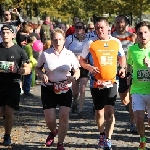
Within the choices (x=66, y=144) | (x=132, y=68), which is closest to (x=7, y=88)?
(x=66, y=144)

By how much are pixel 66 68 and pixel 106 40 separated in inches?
30.0

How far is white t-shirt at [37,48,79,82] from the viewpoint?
23.7 ft

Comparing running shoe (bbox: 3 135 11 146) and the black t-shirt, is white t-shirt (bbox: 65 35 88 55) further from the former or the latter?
running shoe (bbox: 3 135 11 146)

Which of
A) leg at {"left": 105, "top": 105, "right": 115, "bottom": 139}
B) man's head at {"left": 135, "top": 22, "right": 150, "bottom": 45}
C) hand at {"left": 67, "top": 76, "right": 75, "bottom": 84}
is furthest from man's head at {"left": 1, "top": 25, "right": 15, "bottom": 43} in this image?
man's head at {"left": 135, "top": 22, "right": 150, "bottom": 45}

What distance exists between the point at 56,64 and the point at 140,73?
1.26 metres

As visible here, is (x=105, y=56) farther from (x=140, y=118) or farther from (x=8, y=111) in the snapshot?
(x=8, y=111)

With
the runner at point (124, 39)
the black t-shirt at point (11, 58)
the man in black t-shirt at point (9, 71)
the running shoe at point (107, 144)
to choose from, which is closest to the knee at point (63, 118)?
the running shoe at point (107, 144)

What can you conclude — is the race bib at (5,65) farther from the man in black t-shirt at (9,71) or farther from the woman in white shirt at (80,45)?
the woman in white shirt at (80,45)

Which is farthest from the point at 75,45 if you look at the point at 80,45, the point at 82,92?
the point at 82,92

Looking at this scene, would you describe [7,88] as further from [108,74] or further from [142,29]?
[142,29]

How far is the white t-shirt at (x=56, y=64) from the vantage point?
23.7ft

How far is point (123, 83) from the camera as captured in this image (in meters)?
9.16

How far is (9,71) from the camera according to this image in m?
7.44

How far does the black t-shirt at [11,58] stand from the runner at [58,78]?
17.1 inches
